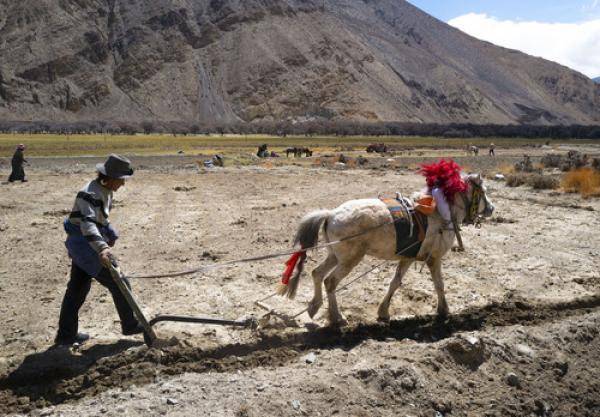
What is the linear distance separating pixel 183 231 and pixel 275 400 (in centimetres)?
834

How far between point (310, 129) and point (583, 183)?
8059cm

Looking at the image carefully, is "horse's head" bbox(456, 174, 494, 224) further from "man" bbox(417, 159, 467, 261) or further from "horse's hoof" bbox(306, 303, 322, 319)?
"horse's hoof" bbox(306, 303, 322, 319)

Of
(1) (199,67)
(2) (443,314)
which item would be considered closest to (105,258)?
(2) (443,314)

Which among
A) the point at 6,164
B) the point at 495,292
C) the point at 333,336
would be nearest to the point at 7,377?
the point at 333,336

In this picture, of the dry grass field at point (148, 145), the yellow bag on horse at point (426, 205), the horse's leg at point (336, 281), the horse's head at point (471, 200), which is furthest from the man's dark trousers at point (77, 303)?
the dry grass field at point (148, 145)

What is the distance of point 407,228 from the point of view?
23.2 ft

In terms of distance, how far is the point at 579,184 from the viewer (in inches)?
782

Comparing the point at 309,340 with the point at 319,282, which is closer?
the point at 309,340

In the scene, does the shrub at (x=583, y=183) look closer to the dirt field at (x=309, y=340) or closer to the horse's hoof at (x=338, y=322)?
the dirt field at (x=309, y=340)

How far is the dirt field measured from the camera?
547 centimetres

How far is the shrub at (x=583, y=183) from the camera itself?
61.5 ft

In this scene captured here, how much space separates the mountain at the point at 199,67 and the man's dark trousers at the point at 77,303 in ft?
359

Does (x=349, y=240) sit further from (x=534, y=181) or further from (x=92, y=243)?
(x=534, y=181)

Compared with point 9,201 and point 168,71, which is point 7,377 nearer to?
point 9,201
